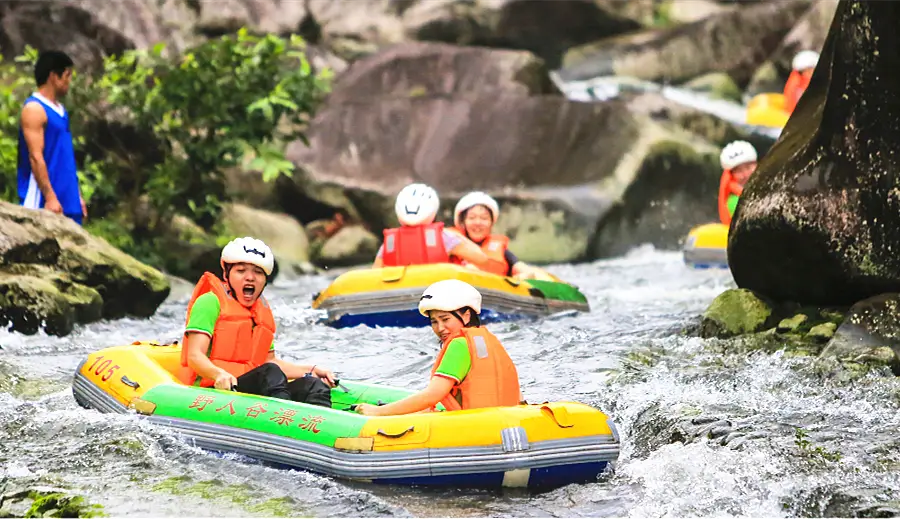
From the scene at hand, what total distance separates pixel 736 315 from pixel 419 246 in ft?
9.75

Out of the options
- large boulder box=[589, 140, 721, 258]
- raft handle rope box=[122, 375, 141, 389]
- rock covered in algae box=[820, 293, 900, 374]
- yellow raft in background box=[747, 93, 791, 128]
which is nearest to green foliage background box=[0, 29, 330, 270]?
large boulder box=[589, 140, 721, 258]

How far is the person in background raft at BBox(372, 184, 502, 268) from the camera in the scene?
1084 cm

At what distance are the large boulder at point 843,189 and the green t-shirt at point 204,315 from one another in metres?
4.13

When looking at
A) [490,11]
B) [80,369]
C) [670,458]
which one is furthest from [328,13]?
[670,458]

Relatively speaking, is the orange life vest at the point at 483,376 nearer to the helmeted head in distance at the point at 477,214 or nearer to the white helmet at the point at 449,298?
the white helmet at the point at 449,298

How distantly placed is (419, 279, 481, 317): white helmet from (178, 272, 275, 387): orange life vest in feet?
3.71

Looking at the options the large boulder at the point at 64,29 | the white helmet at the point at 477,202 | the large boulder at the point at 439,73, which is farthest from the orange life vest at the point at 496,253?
the large boulder at the point at 439,73

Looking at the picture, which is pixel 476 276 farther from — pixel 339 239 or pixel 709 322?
pixel 339 239

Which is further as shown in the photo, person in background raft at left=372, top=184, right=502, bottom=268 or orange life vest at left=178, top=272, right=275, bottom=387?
person in background raft at left=372, top=184, right=502, bottom=268

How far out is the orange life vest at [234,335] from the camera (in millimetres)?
6723

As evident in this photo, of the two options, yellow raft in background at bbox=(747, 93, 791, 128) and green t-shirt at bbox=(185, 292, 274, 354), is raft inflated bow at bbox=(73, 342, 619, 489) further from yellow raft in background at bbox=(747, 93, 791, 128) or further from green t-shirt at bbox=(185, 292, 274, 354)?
yellow raft in background at bbox=(747, 93, 791, 128)

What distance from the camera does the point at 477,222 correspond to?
450 inches

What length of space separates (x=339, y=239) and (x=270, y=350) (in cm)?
933

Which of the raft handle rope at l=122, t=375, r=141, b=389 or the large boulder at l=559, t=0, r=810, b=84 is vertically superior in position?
the large boulder at l=559, t=0, r=810, b=84
